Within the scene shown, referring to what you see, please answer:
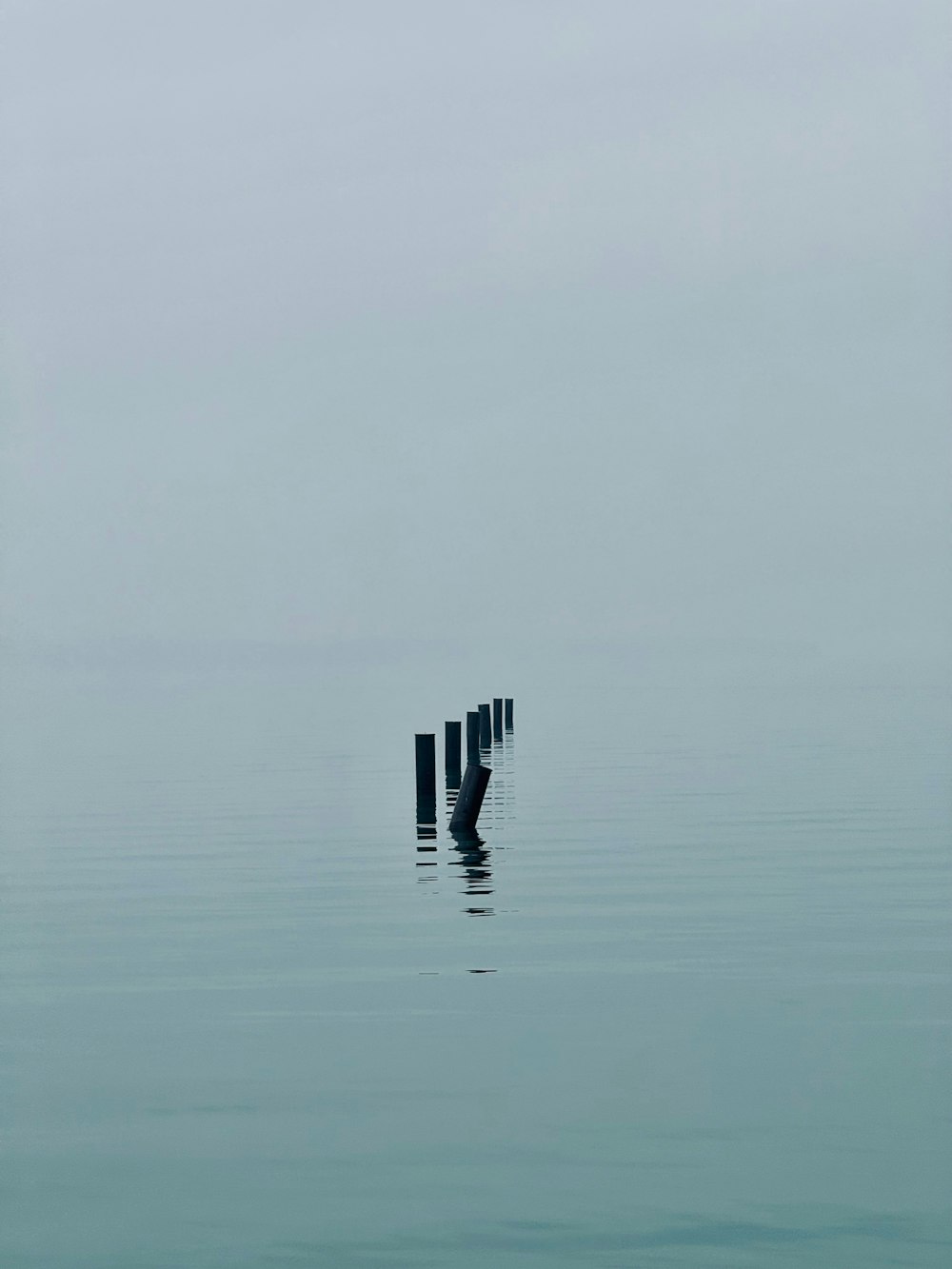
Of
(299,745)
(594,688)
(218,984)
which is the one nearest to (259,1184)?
(218,984)

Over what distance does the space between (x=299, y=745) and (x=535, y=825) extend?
2726cm

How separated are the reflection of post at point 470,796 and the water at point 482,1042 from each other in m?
0.56

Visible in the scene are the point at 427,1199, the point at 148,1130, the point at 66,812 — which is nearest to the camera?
the point at 427,1199

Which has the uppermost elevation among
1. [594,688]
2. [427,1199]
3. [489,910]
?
[594,688]

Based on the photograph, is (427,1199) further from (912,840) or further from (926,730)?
(926,730)

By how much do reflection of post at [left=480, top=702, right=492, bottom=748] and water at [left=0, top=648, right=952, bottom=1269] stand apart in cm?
1501

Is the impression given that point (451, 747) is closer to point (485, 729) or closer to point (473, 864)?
point (473, 864)

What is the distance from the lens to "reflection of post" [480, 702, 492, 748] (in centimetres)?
4397

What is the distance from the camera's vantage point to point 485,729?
4672cm

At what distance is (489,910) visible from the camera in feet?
Answer: 58.6

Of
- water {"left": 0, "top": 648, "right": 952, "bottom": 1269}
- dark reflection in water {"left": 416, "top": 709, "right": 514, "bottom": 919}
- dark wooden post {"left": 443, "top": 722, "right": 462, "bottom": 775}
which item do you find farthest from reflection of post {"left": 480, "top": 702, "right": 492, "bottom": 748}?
water {"left": 0, "top": 648, "right": 952, "bottom": 1269}

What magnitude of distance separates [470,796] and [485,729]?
21.9m

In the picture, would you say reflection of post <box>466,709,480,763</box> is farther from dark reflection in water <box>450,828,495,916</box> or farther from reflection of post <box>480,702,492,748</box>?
dark reflection in water <box>450,828,495,916</box>

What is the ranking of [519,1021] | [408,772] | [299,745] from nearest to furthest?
[519,1021], [408,772], [299,745]
